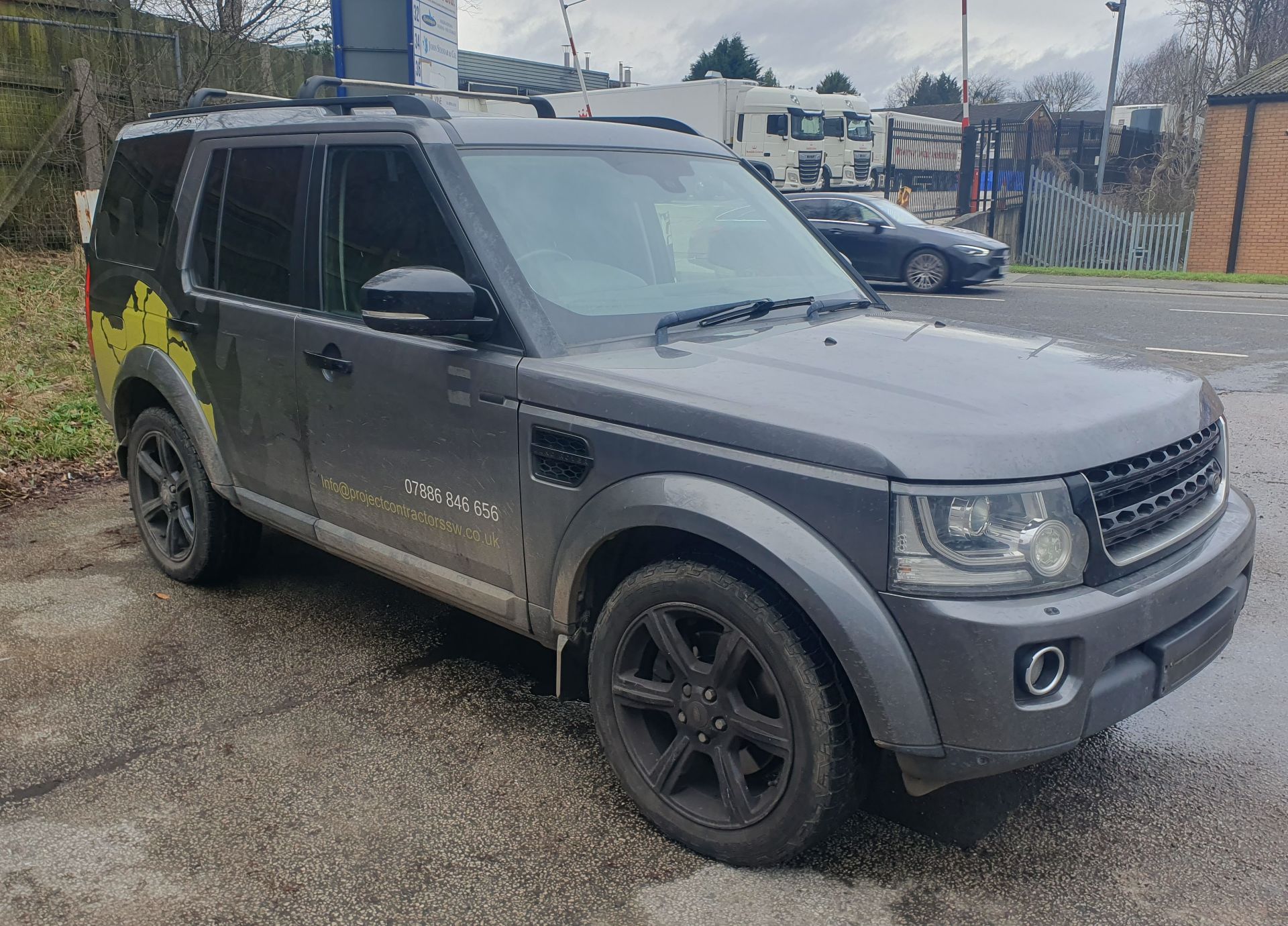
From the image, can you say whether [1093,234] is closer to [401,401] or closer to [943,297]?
[943,297]

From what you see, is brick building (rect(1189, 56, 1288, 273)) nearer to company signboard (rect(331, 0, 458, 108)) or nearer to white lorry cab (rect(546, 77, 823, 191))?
white lorry cab (rect(546, 77, 823, 191))

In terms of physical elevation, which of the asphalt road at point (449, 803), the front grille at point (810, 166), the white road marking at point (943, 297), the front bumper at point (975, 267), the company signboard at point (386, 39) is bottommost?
the asphalt road at point (449, 803)

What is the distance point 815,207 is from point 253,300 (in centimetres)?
1415

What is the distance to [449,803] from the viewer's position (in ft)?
10.1

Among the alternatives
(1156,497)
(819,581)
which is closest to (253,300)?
(819,581)

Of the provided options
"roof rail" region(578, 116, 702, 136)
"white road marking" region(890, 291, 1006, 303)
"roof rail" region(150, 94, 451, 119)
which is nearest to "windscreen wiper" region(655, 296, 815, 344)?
"roof rail" region(150, 94, 451, 119)

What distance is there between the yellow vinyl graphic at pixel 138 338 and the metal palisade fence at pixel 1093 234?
2386 cm

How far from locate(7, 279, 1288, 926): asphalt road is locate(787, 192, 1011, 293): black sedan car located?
1198cm

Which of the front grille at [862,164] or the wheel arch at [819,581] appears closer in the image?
the wheel arch at [819,581]

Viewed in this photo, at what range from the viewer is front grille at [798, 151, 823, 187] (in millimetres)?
25688

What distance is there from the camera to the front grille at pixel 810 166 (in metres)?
25.7

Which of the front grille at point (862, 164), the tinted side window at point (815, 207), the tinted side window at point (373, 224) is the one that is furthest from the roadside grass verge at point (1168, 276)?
the tinted side window at point (373, 224)

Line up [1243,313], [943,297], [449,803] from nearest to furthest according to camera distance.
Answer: [449,803] < [1243,313] < [943,297]

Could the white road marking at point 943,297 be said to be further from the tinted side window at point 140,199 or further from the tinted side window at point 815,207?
the tinted side window at point 140,199
